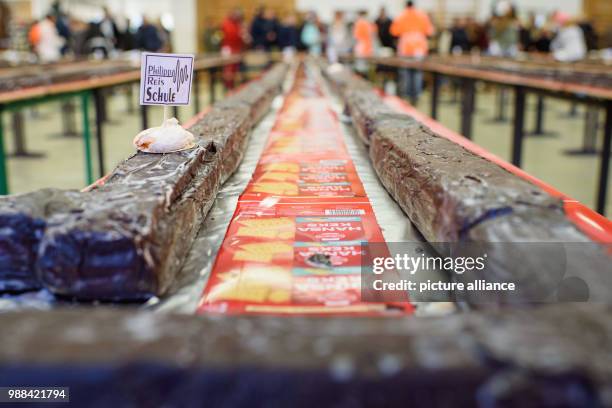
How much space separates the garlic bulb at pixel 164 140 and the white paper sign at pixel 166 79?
0.07 metres

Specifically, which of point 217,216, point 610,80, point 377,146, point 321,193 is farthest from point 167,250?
point 610,80

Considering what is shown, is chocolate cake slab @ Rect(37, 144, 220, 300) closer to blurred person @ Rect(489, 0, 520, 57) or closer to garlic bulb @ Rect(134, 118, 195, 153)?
garlic bulb @ Rect(134, 118, 195, 153)

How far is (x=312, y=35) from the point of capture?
1176 centimetres

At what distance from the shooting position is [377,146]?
1781mm

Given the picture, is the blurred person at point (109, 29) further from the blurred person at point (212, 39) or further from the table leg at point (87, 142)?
the table leg at point (87, 142)

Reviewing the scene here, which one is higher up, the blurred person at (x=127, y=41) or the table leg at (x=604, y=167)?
the blurred person at (x=127, y=41)

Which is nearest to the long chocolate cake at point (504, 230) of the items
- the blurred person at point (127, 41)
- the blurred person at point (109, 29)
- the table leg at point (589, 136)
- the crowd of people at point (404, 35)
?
the table leg at point (589, 136)

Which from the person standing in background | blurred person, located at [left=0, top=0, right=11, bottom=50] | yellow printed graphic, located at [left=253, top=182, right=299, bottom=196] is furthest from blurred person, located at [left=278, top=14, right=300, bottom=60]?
yellow printed graphic, located at [left=253, top=182, right=299, bottom=196]

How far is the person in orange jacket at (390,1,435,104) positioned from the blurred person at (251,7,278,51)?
476cm

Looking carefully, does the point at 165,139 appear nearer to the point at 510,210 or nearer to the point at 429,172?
the point at 429,172

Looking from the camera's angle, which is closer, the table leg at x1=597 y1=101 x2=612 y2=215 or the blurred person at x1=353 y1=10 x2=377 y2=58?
the table leg at x1=597 y1=101 x2=612 y2=215

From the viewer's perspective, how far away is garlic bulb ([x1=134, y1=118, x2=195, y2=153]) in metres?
1.40

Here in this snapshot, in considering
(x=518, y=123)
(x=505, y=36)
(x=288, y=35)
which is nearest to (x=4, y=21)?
(x=288, y=35)

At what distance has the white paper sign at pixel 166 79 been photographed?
1.42 m
